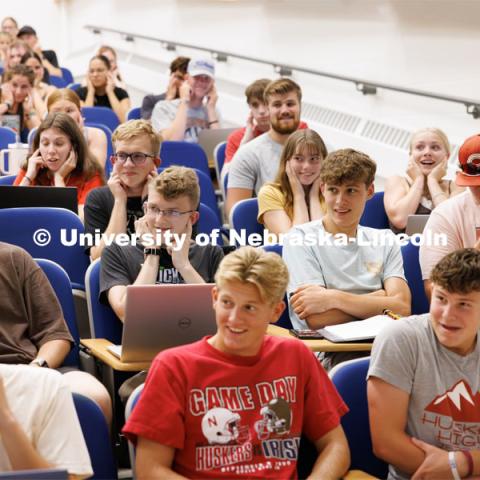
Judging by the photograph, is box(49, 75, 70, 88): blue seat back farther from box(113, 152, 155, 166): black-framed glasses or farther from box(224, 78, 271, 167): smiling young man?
box(113, 152, 155, 166): black-framed glasses

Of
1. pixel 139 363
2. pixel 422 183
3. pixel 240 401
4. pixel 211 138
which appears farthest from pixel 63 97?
pixel 240 401

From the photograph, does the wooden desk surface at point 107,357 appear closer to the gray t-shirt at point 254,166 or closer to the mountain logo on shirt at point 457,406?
the mountain logo on shirt at point 457,406

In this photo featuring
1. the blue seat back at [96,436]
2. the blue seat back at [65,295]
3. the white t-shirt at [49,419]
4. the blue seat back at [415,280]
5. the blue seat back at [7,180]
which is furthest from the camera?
Answer: the blue seat back at [7,180]

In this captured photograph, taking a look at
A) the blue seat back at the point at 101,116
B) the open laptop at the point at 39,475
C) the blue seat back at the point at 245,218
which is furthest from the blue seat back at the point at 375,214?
the blue seat back at the point at 101,116

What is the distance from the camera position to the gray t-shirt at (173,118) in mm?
7183

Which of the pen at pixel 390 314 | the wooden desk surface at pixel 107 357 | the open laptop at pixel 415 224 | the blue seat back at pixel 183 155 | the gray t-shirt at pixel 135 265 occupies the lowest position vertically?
the wooden desk surface at pixel 107 357

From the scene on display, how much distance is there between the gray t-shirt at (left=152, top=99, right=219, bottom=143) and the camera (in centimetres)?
718

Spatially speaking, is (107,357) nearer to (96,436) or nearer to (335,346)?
(96,436)

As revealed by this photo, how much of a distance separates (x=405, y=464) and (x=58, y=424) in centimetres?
93

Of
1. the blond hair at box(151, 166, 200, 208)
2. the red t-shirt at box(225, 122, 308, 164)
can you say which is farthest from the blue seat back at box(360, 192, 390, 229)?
the blond hair at box(151, 166, 200, 208)

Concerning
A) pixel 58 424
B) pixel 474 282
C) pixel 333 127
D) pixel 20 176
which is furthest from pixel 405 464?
pixel 333 127

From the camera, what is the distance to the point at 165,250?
3.56 meters

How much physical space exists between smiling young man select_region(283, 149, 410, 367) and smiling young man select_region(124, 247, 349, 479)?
0.96m

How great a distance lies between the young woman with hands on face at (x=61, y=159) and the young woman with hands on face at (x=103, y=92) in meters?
3.87
